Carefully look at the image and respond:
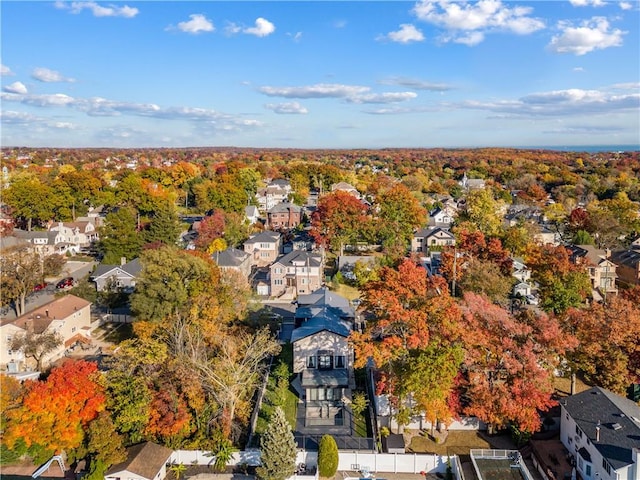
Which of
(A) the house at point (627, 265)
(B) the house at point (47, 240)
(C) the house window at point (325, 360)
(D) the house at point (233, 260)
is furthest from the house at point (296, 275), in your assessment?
(B) the house at point (47, 240)

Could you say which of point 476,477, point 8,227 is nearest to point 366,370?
point 476,477

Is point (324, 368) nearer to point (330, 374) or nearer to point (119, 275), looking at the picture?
point (330, 374)

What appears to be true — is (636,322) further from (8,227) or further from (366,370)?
(8,227)

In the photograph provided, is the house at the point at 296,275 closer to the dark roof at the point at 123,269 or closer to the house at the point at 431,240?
the dark roof at the point at 123,269

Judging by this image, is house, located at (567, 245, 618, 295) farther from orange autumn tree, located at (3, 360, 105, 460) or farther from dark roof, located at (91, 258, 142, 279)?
orange autumn tree, located at (3, 360, 105, 460)

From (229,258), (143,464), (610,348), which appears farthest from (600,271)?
(143,464)
